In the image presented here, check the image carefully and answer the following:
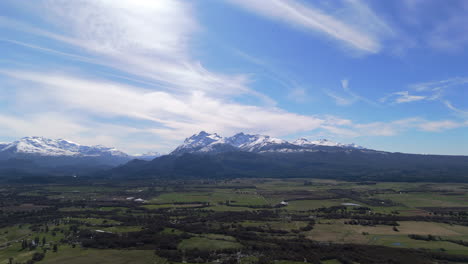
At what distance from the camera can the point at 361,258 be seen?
65.0 metres

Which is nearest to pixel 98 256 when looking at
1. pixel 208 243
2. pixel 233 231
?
pixel 208 243

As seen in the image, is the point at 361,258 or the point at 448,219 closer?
the point at 361,258

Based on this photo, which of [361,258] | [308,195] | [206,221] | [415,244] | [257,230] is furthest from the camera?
[308,195]

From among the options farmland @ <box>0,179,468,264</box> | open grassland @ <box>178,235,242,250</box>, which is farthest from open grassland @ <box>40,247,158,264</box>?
open grassland @ <box>178,235,242,250</box>

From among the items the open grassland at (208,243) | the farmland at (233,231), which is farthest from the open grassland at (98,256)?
the open grassland at (208,243)

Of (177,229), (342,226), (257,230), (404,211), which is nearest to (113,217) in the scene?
(177,229)

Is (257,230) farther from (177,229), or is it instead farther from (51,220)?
(51,220)

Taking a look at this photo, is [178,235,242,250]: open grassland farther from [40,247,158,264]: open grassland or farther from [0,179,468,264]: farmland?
[40,247,158,264]: open grassland

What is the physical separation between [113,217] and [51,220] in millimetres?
18901

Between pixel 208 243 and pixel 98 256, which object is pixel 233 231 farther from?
pixel 98 256

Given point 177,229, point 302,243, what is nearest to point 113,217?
point 177,229

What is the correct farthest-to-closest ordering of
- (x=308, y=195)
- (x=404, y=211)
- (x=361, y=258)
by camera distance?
1. (x=308, y=195)
2. (x=404, y=211)
3. (x=361, y=258)

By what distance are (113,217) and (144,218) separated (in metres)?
11.4

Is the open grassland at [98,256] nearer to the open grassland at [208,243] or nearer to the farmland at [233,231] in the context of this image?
the farmland at [233,231]
